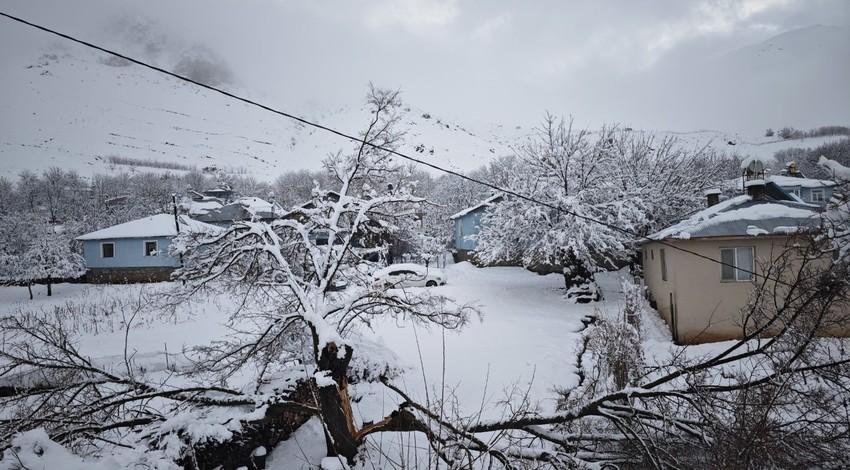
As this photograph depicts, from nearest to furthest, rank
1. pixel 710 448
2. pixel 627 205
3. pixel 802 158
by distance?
1. pixel 710 448
2. pixel 627 205
3. pixel 802 158

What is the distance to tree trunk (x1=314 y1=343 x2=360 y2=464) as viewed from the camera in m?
5.34

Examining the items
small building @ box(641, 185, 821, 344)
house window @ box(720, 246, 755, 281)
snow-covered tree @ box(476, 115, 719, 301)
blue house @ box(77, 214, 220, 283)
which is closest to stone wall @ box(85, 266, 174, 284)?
blue house @ box(77, 214, 220, 283)

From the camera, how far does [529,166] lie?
19328 mm

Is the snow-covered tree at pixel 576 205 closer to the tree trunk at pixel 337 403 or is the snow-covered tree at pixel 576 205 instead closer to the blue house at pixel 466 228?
the blue house at pixel 466 228

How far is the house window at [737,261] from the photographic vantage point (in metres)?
10.9

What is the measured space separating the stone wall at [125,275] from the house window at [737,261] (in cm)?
3057

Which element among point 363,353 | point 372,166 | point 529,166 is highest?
point 529,166

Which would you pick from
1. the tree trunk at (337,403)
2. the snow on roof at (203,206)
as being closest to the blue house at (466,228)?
the snow on roof at (203,206)

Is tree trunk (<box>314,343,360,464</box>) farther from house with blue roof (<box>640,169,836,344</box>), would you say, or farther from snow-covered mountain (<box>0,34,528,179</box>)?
house with blue roof (<box>640,169,836,344</box>)

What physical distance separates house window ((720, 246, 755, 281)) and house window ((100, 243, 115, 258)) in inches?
1452

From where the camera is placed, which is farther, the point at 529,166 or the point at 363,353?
the point at 529,166

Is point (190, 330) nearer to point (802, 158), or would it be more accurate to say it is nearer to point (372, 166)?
point (372, 166)

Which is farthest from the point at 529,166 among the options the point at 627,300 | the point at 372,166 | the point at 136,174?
the point at 136,174

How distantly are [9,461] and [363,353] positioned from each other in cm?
536
